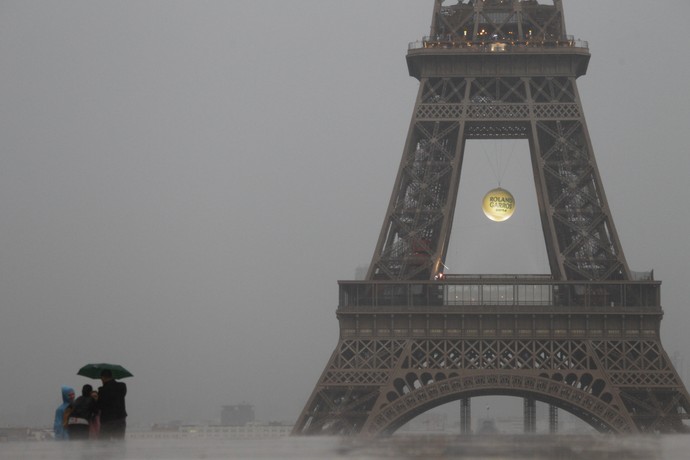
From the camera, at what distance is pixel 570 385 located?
230 feet

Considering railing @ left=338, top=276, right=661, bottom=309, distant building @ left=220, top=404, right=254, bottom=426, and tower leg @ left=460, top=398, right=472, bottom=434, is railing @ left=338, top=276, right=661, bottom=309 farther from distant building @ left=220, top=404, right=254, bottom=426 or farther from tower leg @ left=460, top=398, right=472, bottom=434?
distant building @ left=220, top=404, right=254, bottom=426

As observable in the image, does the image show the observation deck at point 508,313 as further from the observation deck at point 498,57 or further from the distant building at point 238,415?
the distant building at point 238,415

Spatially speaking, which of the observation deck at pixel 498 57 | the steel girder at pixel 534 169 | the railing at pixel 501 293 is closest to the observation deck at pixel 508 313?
the railing at pixel 501 293

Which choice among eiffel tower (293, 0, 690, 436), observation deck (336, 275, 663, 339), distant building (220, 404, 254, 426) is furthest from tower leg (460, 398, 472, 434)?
distant building (220, 404, 254, 426)

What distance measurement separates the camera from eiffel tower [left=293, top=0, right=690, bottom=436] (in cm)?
6862

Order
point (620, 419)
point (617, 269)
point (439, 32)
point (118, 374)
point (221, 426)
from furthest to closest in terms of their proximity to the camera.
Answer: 1. point (221, 426)
2. point (439, 32)
3. point (617, 269)
4. point (620, 419)
5. point (118, 374)

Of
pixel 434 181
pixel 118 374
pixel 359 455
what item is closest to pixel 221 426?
pixel 434 181

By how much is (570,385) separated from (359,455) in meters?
53.4

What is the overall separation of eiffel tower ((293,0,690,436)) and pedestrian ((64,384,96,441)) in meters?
42.2

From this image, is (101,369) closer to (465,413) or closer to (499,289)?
(499,289)

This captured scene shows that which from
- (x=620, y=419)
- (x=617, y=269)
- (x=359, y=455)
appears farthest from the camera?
(x=617, y=269)

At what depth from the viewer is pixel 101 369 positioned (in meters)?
26.3

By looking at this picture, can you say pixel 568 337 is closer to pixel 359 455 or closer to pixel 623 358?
pixel 623 358

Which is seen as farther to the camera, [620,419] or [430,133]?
[430,133]
